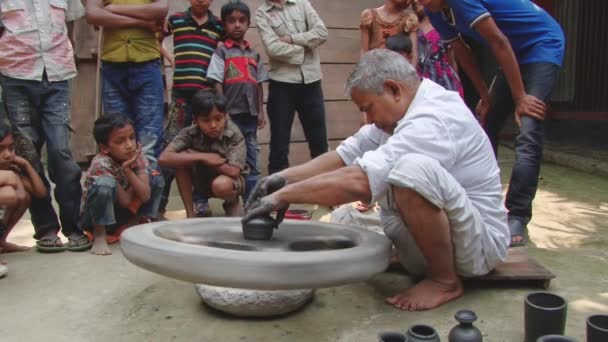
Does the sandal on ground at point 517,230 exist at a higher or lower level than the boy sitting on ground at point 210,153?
lower

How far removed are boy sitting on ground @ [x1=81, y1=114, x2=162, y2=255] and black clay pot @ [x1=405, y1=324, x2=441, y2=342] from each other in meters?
2.02

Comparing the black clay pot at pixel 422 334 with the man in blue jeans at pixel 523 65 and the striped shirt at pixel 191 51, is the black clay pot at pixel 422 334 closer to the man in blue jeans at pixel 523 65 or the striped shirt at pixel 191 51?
the man in blue jeans at pixel 523 65

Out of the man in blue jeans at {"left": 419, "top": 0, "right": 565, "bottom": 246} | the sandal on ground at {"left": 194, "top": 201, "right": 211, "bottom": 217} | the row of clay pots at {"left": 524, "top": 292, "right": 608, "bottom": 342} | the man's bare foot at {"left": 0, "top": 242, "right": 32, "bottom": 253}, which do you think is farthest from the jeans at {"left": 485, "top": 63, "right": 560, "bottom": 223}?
the man's bare foot at {"left": 0, "top": 242, "right": 32, "bottom": 253}

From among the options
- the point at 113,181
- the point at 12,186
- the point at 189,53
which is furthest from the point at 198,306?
the point at 189,53

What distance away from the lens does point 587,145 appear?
693cm

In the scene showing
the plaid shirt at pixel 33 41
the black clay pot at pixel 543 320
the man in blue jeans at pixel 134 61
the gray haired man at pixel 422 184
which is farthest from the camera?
the man in blue jeans at pixel 134 61

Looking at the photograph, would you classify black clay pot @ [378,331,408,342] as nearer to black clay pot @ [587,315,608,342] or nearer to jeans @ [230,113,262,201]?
black clay pot @ [587,315,608,342]

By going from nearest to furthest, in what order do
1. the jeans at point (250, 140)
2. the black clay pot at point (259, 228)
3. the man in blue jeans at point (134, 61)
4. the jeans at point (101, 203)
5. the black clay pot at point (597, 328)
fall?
the black clay pot at point (597, 328) → the black clay pot at point (259, 228) → the jeans at point (101, 203) → the man in blue jeans at point (134, 61) → the jeans at point (250, 140)

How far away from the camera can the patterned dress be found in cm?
428

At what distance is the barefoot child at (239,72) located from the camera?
423 cm

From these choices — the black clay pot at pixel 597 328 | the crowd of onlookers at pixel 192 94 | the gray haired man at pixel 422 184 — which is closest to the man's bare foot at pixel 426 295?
the gray haired man at pixel 422 184

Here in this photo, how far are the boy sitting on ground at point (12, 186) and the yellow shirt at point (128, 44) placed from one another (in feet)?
2.81

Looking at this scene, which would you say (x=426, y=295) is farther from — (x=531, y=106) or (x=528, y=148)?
(x=531, y=106)

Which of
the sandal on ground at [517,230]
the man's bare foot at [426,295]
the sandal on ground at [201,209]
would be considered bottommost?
the sandal on ground at [201,209]
